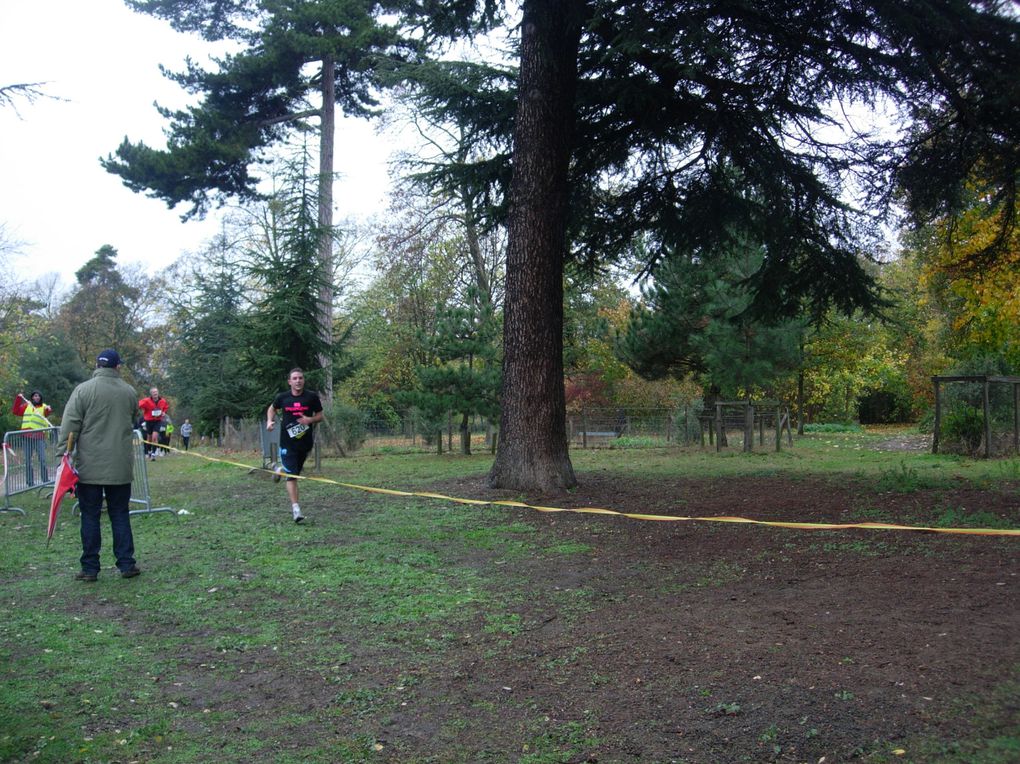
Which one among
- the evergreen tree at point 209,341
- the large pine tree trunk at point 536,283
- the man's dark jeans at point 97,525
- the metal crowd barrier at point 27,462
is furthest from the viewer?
the evergreen tree at point 209,341

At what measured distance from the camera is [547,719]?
13.8 feet

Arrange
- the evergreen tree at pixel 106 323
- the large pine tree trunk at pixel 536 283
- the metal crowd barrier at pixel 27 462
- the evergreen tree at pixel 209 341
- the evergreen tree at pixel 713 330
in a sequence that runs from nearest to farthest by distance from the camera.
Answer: the large pine tree trunk at pixel 536 283 < the metal crowd barrier at pixel 27 462 < the evergreen tree at pixel 713 330 < the evergreen tree at pixel 209 341 < the evergreen tree at pixel 106 323

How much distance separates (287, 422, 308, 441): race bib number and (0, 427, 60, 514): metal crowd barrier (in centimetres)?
427

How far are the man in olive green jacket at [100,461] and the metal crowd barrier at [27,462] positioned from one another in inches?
214

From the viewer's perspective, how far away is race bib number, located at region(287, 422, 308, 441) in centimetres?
1058

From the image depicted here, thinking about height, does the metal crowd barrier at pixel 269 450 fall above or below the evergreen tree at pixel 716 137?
below

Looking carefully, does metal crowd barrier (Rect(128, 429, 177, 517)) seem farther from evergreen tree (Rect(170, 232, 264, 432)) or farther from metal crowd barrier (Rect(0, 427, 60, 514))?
evergreen tree (Rect(170, 232, 264, 432))

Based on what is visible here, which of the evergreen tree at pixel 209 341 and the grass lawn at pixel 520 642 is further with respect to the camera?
the evergreen tree at pixel 209 341

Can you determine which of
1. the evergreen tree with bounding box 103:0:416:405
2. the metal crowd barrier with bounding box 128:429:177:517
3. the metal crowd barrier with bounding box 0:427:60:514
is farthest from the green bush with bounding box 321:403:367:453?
the metal crowd barrier with bounding box 128:429:177:517

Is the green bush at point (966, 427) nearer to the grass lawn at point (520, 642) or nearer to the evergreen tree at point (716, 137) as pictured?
the evergreen tree at point (716, 137)

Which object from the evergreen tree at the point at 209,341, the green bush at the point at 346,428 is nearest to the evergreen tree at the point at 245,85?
the green bush at the point at 346,428

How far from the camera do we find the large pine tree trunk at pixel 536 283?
11.7 metres

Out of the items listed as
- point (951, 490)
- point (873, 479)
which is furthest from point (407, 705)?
point (873, 479)

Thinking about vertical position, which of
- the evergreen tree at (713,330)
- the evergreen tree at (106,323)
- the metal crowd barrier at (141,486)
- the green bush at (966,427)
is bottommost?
the metal crowd barrier at (141,486)
